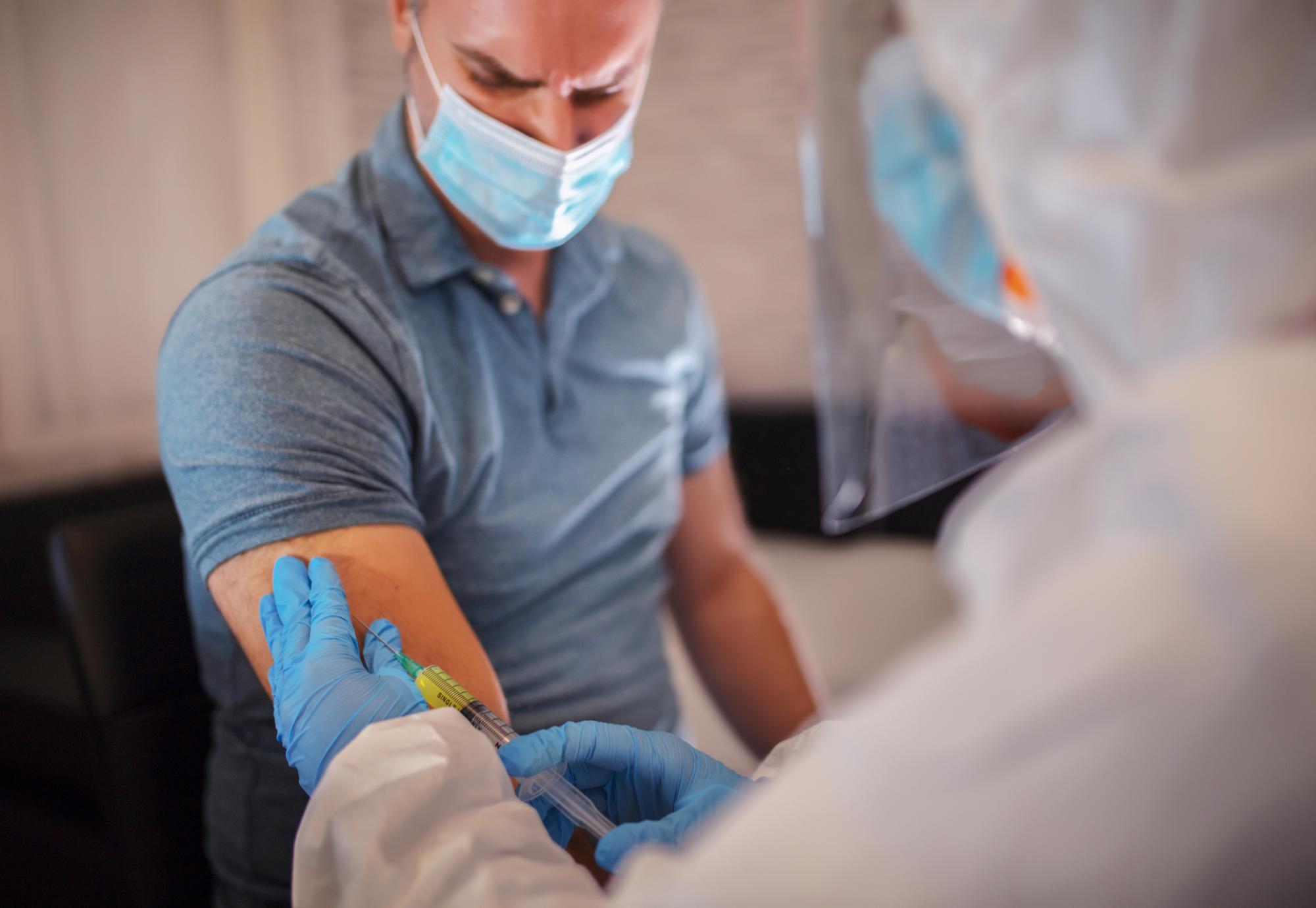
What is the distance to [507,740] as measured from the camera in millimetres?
559

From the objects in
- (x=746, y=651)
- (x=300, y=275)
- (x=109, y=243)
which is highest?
(x=300, y=275)

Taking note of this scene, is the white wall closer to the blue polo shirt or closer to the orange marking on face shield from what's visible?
the blue polo shirt

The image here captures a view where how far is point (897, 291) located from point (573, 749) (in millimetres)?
439

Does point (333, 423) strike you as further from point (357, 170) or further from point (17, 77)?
point (17, 77)

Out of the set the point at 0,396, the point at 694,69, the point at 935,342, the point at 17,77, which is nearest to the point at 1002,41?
the point at 935,342

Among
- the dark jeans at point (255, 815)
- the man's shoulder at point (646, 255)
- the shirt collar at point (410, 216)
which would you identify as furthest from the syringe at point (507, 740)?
the man's shoulder at point (646, 255)

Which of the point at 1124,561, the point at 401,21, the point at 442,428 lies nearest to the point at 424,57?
the point at 401,21

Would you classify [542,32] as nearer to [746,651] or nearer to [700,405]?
[700,405]

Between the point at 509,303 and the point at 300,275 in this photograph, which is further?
the point at 509,303

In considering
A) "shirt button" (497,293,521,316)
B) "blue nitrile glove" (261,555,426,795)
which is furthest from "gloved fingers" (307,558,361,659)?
"shirt button" (497,293,521,316)

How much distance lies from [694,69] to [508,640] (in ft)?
4.96

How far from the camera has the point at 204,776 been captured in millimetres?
949

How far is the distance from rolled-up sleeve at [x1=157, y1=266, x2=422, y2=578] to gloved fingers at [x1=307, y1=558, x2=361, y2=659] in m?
0.04

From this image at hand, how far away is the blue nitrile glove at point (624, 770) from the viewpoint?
542mm
